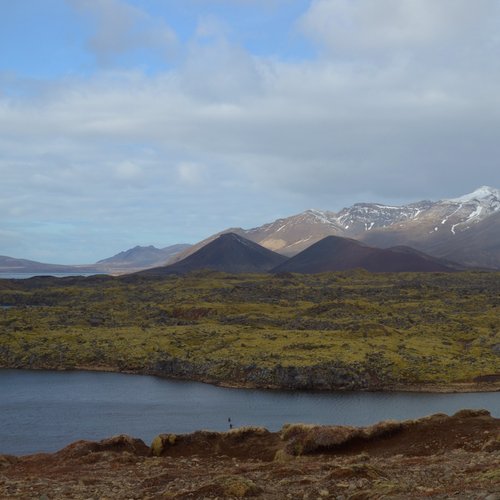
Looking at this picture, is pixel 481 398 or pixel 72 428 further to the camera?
pixel 481 398

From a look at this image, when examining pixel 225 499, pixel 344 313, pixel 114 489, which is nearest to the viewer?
pixel 225 499

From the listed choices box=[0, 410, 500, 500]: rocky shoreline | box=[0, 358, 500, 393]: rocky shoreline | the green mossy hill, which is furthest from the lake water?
box=[0, 410, 500, 500]: rocky shoreline

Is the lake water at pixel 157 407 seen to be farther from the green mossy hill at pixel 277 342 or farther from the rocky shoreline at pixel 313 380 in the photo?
the green mossy hill at pixel 277 342

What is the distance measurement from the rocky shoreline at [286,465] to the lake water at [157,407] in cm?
3229

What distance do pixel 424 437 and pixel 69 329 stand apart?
126150 mm

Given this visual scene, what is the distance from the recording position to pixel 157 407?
3492 inches

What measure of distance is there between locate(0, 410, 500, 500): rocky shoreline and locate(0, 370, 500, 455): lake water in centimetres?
3229

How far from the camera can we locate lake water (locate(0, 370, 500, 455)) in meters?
74.4

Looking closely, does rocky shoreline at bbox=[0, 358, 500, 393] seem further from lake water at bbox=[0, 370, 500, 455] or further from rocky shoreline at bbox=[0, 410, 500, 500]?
rocky shoreline at bbox=[0, 410, 500, 500]

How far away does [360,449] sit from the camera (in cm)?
3622

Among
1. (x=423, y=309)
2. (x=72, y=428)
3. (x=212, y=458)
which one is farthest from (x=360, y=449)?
(x=423, y=309)

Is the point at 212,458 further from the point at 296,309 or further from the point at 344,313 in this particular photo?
the point at 296,309

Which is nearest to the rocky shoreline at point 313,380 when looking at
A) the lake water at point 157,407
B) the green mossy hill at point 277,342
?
the green mossy hill at point 277,342

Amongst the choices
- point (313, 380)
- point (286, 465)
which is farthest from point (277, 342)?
point (286, 465)
